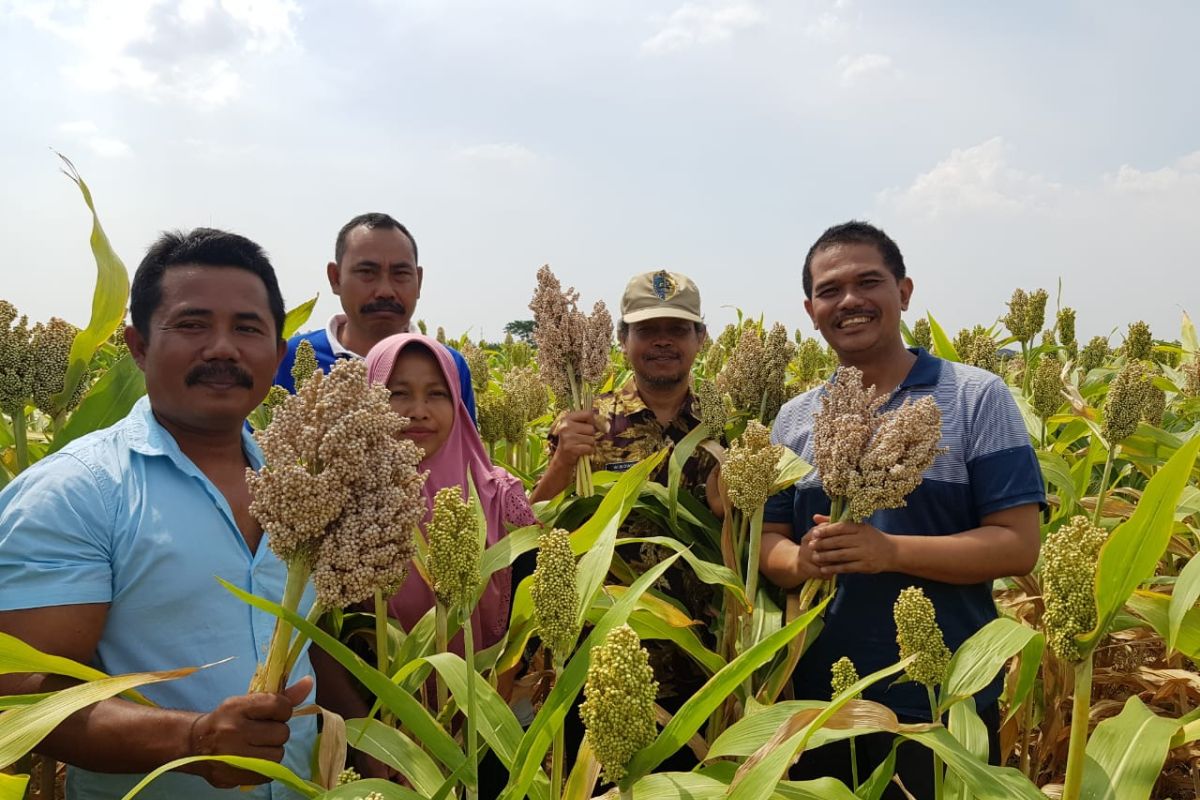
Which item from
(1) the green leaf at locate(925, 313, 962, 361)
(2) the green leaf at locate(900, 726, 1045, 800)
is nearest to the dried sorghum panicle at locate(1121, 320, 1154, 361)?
(1) the green leaf at locate(925, 313, 962, 361)

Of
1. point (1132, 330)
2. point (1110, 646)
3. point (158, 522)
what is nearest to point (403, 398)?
point (158, 522)

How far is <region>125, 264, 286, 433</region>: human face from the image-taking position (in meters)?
1.54

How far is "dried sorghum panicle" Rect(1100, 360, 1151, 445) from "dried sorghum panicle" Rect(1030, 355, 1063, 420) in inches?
25.1

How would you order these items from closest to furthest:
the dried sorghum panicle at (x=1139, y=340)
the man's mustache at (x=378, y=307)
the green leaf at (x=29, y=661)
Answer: the green leaf at (x=29, y=661), the man's mustache at (x=378, y=307), the dried sorghum panicle at (x=1139, y=340)

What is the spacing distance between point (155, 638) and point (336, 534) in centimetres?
72

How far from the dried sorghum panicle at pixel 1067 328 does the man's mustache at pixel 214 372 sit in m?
4.68

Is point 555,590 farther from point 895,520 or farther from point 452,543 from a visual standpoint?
point 895,520

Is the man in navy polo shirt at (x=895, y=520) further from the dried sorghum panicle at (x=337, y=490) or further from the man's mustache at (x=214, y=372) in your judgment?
the man's mustache at (x=214, y=372)

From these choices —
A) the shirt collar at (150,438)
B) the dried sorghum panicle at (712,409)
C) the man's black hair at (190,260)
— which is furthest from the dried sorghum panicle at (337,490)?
the dried sorghum panicle at (712,409)

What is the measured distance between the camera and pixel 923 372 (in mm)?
2396

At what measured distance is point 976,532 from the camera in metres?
2.10

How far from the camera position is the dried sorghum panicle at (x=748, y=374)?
2754mm

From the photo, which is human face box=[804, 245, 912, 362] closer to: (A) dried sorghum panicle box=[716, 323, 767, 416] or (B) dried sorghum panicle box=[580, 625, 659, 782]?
(A) dried sorghum panicle box=[716, 323, 767, 416]

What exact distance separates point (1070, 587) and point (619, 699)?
2.20ft
